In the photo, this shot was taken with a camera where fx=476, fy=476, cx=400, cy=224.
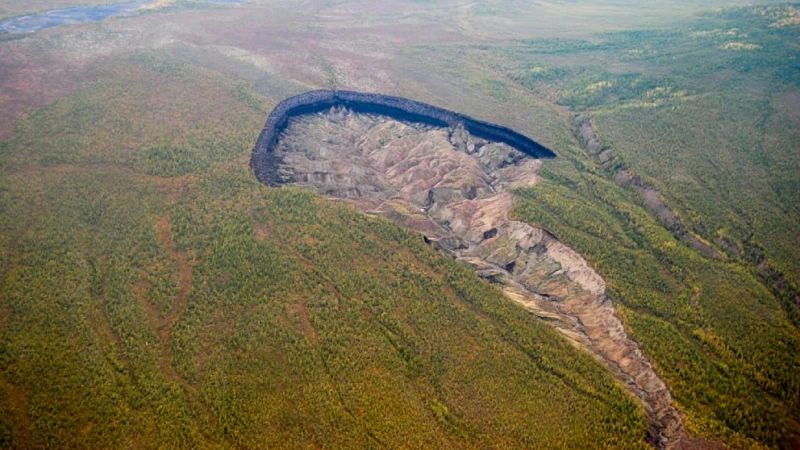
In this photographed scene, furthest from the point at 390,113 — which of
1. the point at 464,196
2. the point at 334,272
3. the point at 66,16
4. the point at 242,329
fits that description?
the point at 66,16

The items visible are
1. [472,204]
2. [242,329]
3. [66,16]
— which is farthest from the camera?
[66,16]

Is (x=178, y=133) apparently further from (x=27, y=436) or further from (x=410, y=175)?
(x=27, y=436)

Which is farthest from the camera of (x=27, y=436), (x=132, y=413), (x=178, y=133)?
(x=178, y=133)

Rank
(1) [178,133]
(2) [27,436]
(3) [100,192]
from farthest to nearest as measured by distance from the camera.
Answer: (1) [178,133]
(3) [100,192]
(2) [27,436]

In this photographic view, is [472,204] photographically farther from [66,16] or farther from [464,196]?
[66,16]

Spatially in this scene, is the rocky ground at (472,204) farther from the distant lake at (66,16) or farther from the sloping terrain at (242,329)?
the distant lake at (66,16)

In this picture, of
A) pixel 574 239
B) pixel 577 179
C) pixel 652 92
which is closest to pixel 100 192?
pixel 574 239
